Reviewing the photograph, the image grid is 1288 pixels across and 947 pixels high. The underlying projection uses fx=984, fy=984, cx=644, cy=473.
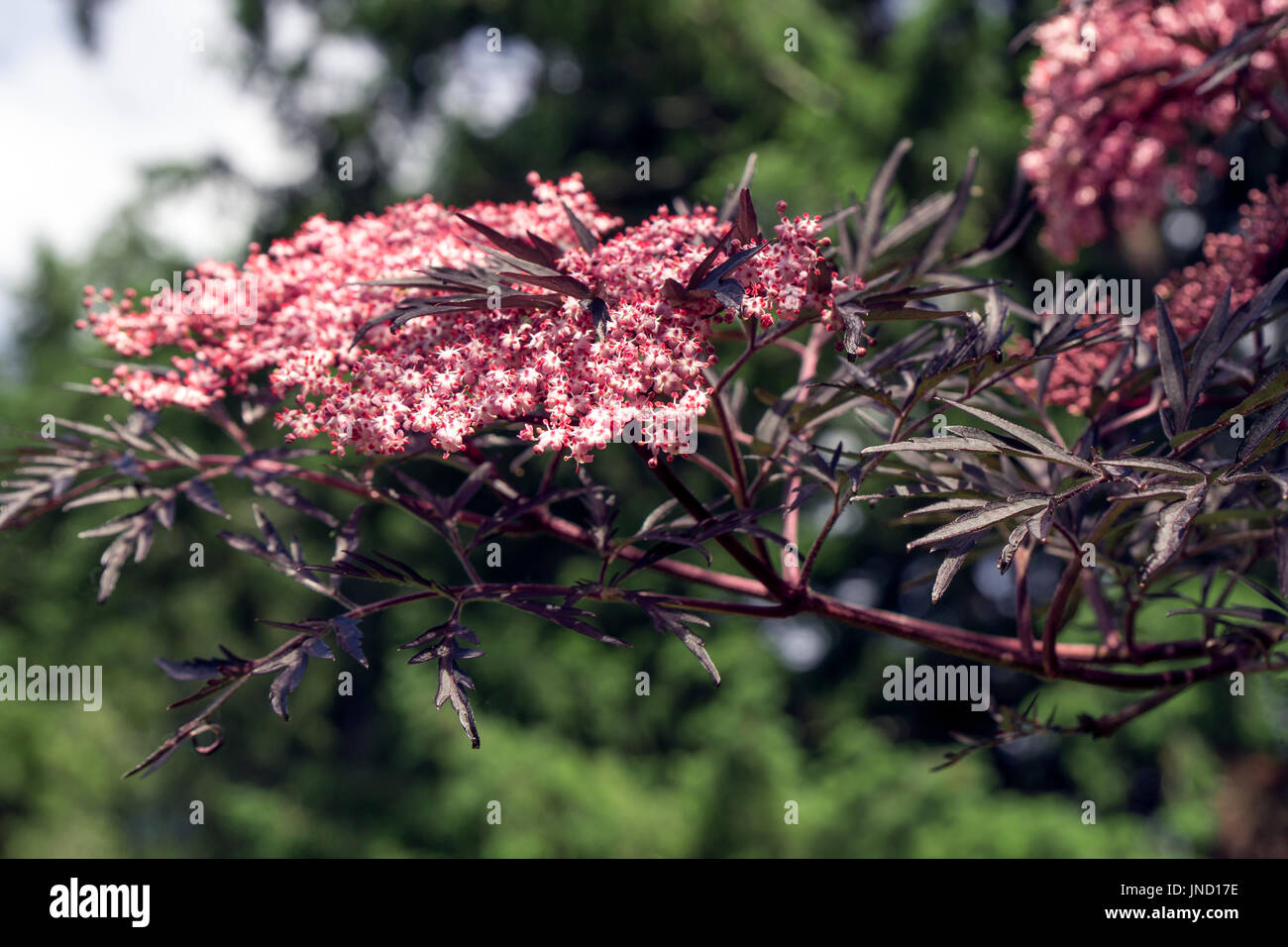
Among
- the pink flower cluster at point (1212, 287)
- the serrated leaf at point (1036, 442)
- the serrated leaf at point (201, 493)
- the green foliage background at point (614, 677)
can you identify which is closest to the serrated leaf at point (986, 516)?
the serrated leaf at point (1036, 442)

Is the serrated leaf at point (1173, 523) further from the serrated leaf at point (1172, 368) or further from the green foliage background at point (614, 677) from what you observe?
the green foliage background at point (614, 677)

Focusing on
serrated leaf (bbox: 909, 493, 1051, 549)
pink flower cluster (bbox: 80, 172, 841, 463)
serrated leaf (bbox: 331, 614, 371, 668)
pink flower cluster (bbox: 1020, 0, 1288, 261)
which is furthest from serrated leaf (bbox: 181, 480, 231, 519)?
pink flower cluster (bbox: 1020, 0, 1288, 261)

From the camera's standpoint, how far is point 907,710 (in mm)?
8633

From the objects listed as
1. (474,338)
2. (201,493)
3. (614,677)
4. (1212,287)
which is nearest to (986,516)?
(474,338)

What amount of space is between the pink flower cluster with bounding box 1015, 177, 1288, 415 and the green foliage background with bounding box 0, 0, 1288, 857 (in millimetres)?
4423

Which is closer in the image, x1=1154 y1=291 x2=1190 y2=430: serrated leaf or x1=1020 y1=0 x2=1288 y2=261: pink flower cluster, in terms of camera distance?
x1=1154 y1=291 x2=1190 y2=430: serrated leaf

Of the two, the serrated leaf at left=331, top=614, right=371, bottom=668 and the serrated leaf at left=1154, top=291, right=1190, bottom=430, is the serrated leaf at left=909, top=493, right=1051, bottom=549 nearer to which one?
the serrated leaf at left=1154, top=291, right=1190, bottom=430

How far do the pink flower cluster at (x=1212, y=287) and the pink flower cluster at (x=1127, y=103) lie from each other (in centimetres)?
28

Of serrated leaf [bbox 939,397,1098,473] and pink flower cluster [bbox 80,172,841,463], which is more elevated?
pink flower cluster [bbox 80,172,841,463]

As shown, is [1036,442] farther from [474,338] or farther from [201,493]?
[201,493]

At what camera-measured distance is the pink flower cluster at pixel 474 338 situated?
0.96m

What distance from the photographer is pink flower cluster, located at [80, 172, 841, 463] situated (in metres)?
0.96
